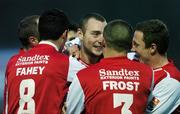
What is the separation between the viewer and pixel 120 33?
13.8 ft

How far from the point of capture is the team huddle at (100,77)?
Result: 416 cm

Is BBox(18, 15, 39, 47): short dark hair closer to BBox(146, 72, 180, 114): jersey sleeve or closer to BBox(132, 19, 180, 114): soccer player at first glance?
BBox(132, 19, 180, 114): soccer player

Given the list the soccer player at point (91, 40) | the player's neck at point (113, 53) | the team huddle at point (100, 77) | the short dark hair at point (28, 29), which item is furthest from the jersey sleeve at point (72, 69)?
the soccer player at point (91, 40)

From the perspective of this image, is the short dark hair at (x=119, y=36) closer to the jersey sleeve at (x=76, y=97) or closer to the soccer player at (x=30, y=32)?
the jersey sleeve at (x=76, y=97)

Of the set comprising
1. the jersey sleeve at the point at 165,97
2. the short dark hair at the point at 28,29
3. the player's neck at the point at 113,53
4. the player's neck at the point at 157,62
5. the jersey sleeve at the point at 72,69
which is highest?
the short dark hair at the point at 28,29

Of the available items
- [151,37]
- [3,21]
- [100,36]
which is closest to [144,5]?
[3,21]

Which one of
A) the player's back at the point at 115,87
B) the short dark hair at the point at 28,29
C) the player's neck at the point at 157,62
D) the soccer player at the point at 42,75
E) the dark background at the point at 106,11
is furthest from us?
the dark background at the point at 106,11

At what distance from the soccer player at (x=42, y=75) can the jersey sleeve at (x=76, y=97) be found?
0.50ft

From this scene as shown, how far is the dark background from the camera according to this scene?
10844mm

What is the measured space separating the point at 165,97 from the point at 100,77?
57 centimetres

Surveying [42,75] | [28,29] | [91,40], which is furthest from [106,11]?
[42,75]

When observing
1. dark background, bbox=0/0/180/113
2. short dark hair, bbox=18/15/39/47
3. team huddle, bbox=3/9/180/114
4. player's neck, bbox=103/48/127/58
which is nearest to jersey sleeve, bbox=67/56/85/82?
team huddle, bbox=3/9/180/114

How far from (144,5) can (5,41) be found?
291cm

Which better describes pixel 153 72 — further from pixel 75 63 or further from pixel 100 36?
pixel 100 36
